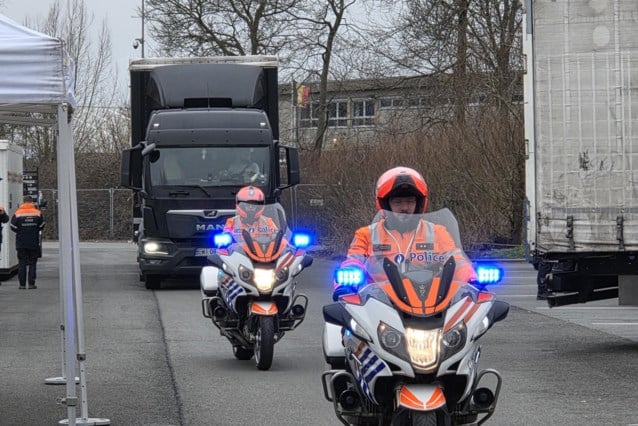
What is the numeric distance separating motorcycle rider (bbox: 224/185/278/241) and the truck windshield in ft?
30.6

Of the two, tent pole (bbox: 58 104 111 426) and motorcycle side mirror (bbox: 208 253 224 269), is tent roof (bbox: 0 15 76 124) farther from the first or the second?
motorcycle side mirror (bbox: 208 253 224 269)

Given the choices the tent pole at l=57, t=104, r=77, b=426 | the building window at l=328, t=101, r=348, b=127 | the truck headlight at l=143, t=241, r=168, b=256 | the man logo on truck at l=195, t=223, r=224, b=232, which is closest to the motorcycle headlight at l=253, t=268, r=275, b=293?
the tent pole at l=57, t=104, r=77, b=426

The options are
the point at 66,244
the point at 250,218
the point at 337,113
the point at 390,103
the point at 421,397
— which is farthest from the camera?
the point at 337,113

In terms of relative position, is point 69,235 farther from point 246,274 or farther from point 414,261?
point 414,261

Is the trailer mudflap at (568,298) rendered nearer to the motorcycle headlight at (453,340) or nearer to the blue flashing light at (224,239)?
the blue flashing light at (224,239)

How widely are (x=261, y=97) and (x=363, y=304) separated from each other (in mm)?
16865

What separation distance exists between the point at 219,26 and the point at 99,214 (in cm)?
1009

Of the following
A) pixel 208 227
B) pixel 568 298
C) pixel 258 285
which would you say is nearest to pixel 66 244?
pixel 258 285

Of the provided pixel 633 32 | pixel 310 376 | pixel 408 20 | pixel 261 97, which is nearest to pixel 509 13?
pixel 408 20

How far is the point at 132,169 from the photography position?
21875 millimetres

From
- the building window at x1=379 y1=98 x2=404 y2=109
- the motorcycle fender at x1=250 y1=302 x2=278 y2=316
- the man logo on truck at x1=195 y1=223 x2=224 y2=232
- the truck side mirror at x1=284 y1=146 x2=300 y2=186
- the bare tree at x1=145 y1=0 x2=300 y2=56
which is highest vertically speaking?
the bare tree at x1=145 y1=0 x2=300 y2=56

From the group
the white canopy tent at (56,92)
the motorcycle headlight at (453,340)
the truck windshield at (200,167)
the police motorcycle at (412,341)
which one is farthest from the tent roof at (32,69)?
the truck windshield at (200,167)

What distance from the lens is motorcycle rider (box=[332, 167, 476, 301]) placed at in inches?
257

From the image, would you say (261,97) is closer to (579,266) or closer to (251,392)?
(579,266)
